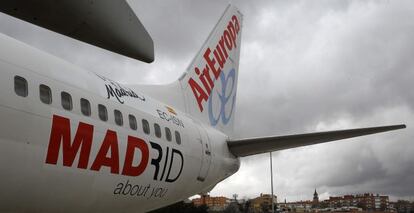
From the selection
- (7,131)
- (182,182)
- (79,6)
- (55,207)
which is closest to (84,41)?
(79,6)

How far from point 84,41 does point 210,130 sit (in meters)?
7.70

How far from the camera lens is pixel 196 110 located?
458 inches

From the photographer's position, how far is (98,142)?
6.57 metres

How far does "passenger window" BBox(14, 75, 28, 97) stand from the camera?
550 centimetres

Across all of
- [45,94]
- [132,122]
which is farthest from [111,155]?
[45,94]

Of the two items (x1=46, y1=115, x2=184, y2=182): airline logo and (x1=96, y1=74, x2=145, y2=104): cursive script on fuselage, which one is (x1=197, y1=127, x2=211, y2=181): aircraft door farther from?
(x1=96, y1=74, x2=145, y2=104): cursive script on fuselage

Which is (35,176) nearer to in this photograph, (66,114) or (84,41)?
(66,114)

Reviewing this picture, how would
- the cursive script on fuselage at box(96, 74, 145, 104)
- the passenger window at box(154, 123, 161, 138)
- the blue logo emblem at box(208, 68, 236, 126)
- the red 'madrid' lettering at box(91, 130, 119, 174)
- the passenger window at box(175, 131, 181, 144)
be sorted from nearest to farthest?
the red 'madrid' lettering at box(91, 130, 119, 174) < the cursive script on fuselage at box(96, 74, 145, 104) < the passenger window at box(154, 123, 161, 138) < the passenger window at box(175, 131, 181, 144) < the blue logo emblem at box(208, 68, 236, 126)

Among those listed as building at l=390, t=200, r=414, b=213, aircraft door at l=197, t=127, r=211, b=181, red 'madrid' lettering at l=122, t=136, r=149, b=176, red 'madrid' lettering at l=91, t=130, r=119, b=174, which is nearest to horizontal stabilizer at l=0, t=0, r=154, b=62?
red 'madrid' lettering at l=91, t=130, r=119, b=174

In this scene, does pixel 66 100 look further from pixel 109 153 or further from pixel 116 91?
pixel 116 91

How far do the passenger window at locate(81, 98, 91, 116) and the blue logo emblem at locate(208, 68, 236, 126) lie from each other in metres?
5.88

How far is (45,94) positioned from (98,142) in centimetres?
108

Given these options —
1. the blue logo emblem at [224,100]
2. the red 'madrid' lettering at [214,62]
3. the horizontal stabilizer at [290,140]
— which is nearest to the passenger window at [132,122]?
the horizontal stabilizer at [290,140]

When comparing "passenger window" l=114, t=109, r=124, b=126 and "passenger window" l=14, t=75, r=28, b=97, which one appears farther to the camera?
"passenger window" l=114, t=109, r=124, b=126
